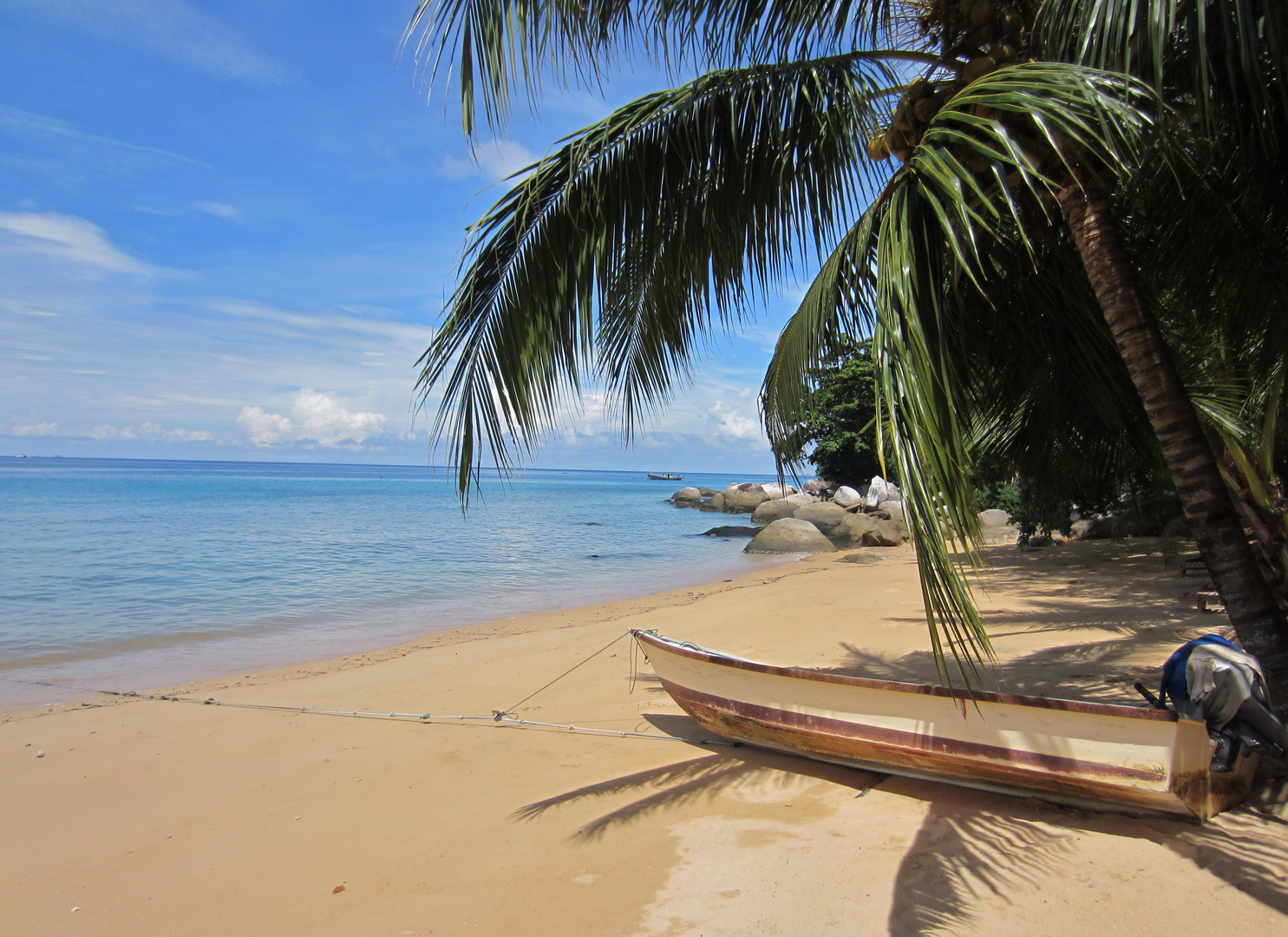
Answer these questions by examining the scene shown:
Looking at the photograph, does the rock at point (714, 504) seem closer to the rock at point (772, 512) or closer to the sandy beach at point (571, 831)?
the rock at point (772, 512)

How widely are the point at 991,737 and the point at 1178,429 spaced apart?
1.78 m

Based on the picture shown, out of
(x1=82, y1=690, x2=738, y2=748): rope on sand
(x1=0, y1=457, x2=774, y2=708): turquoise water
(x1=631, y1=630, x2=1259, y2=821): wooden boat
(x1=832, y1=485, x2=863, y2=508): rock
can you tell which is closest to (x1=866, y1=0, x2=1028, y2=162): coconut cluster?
(x1=631, y1=630, x2=1259, y2=821): wooden boat

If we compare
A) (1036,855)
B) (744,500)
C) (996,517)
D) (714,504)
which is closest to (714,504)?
(714,504)

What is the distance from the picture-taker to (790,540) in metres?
24.6

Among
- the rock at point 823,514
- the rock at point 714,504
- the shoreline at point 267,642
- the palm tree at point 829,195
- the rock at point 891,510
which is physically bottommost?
the shoreline at point 267,642

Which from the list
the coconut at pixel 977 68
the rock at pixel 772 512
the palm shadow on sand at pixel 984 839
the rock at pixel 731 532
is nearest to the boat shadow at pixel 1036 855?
the palm shadow on sand at pixel 984 839

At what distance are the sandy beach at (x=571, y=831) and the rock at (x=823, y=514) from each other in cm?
2142

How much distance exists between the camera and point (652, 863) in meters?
3.93

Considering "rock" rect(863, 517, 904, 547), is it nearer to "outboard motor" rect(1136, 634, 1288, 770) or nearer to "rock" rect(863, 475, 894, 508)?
"rock" rect(863, 475, 894, 508)

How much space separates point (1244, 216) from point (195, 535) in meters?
31.1

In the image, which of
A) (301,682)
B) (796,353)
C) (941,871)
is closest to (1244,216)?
(796,353)

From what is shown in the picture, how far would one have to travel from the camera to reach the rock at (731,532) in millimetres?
30953

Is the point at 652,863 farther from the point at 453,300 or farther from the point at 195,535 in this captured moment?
the point at 195,535

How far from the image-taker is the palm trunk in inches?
137
